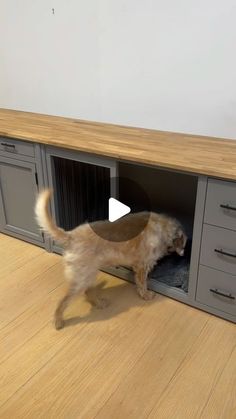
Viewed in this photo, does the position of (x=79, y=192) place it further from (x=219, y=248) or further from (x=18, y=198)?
(x=219, y=248)

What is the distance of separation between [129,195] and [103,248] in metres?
1.01

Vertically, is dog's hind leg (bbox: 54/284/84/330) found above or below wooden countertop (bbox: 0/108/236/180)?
below

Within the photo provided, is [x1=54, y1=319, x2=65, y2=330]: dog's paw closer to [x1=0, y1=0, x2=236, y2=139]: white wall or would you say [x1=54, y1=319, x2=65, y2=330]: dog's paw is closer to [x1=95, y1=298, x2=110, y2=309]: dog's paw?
[x1=95, y1=298, x2=110, y2=309]: dog's paw

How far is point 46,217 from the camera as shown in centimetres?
147

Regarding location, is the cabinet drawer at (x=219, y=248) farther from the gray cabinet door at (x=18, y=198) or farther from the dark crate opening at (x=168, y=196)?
the gray cabinet door at (x=18, y=198)

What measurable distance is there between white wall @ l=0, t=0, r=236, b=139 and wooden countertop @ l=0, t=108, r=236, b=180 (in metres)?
0.12

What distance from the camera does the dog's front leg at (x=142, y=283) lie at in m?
1.76

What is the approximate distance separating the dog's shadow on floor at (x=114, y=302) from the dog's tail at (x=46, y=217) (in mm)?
457

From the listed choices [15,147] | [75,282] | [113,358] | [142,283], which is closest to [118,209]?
[142,283]

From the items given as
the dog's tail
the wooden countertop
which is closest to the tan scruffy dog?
the dog's tail

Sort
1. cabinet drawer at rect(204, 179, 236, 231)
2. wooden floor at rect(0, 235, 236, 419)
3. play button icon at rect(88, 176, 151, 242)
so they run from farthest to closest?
play button icon at rect(88, 176, 151, 242)
cabinet drawer at rect(204, 179, 236, 231)
wooden floor at rect(0, 235, 236, 419)

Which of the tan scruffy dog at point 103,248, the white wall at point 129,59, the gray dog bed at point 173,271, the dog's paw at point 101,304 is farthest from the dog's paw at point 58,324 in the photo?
the white wall at point 129,59

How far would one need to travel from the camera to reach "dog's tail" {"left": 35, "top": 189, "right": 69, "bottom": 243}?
1.46 meters

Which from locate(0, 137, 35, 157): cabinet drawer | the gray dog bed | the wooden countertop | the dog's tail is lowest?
the gray dog bed
